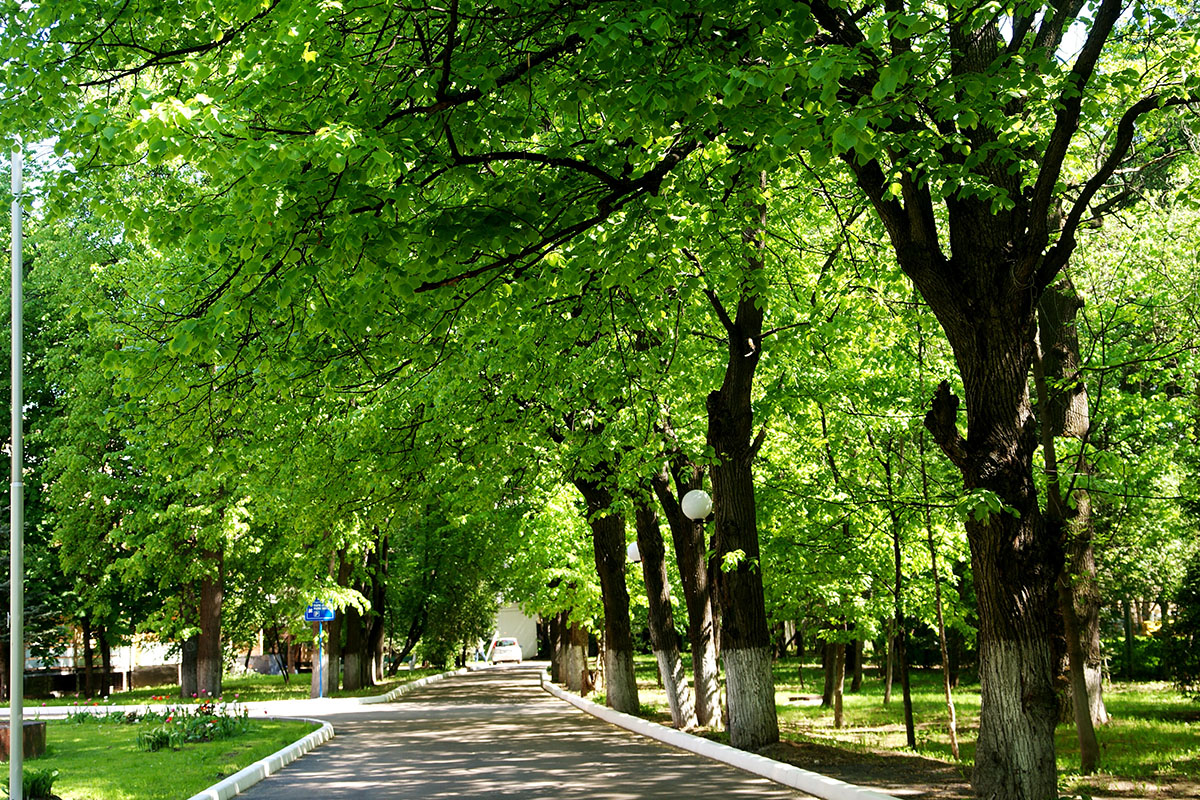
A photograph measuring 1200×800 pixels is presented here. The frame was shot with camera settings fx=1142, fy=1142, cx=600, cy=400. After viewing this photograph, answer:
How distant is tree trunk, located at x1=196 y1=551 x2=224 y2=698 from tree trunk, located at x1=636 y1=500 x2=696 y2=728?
47.8ft

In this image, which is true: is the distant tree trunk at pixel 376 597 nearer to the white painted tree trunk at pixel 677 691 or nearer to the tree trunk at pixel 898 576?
the white painted tree trunk at pixel 677 691

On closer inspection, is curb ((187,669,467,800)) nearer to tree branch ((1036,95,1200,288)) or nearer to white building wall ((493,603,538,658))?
tree branch ((1036,95,1200,288))

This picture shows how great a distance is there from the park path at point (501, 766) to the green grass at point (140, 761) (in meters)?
0.68

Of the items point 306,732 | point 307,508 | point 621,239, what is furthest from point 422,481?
point 621,239

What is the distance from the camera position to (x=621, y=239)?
9.93m

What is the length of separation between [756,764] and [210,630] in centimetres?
2164

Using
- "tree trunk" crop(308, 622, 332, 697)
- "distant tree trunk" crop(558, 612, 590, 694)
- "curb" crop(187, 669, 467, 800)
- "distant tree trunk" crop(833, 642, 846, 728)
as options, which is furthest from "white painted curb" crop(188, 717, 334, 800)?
"tree trunk" crop(308, 622, 332, 697)

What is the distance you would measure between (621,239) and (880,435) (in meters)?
9.61

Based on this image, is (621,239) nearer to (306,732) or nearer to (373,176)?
(373,176)

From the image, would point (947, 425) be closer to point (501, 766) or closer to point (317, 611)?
point (501, 766)

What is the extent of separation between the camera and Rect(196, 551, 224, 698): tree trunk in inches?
1192

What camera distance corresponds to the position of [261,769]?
46.5ft

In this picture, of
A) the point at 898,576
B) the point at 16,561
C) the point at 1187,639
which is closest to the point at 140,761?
the point at 16,561

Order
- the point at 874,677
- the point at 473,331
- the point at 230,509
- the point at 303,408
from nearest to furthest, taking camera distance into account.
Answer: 1. the point at 473,331
2. the point at 303,408
3. the point at 230,509
4. the point at 874,677
